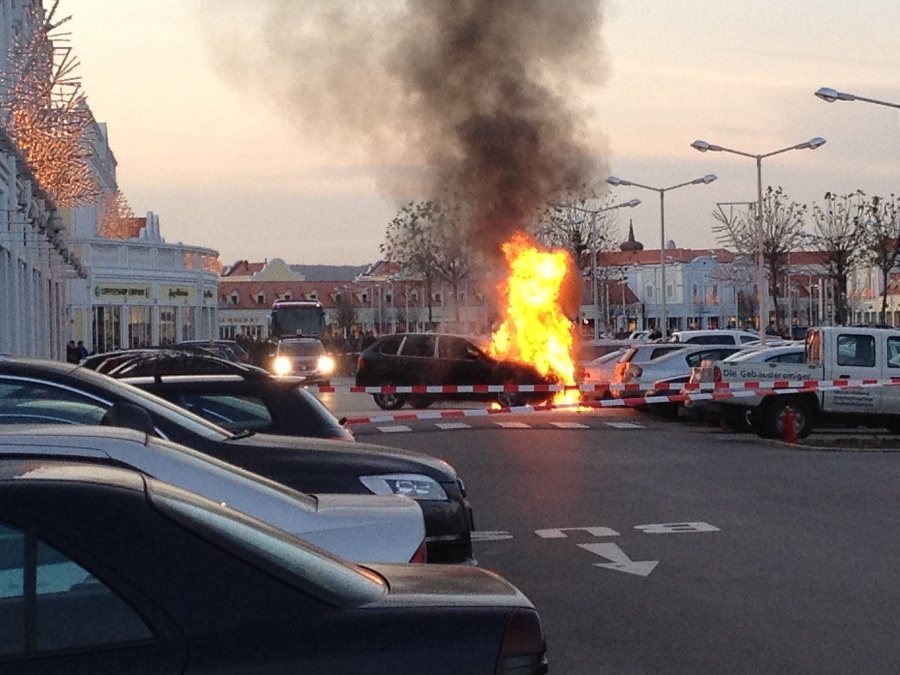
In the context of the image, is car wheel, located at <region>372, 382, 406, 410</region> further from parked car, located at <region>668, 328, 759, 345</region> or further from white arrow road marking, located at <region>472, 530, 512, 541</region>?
white arrow road marking, located at <region>472, 530, 512, 541</region>

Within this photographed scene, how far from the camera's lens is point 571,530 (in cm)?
1292

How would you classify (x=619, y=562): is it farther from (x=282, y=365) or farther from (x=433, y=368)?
(x=282, y=365)

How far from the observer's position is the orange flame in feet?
120

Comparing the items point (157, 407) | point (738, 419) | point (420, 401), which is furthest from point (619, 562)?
point (420, 401)

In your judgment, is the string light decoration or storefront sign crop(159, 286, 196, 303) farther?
storefront sign crop(159, 286, 196, 303)

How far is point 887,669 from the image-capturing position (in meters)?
7.55

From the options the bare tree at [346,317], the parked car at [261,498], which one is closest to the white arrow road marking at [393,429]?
the parked car at [261,498]

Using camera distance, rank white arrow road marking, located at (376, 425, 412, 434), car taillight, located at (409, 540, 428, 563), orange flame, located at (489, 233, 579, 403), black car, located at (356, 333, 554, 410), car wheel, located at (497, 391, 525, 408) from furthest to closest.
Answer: orange flame, located at (489, 233, 579, 403) → black car, located at (356, 333, 554, 410) → car wheel, located at (497, 391, 525, 408) → white arrow road marking, located at (376, 425, 412, 434) → car taillight, located at (409, 540, 428, 563)

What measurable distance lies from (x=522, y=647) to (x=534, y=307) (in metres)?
34.4

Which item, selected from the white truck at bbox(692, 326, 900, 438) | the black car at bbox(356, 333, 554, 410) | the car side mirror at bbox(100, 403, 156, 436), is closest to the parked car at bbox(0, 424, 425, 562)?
the car side mirror at bbox(100, 403, 156, 436)

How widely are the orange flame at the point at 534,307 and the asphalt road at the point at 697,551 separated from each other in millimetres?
14358

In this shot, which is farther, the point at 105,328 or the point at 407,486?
the point at 105,328

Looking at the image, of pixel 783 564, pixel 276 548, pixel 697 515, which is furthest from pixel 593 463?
pixel 276 548

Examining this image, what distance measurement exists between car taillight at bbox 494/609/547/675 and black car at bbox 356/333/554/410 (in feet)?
92.7
